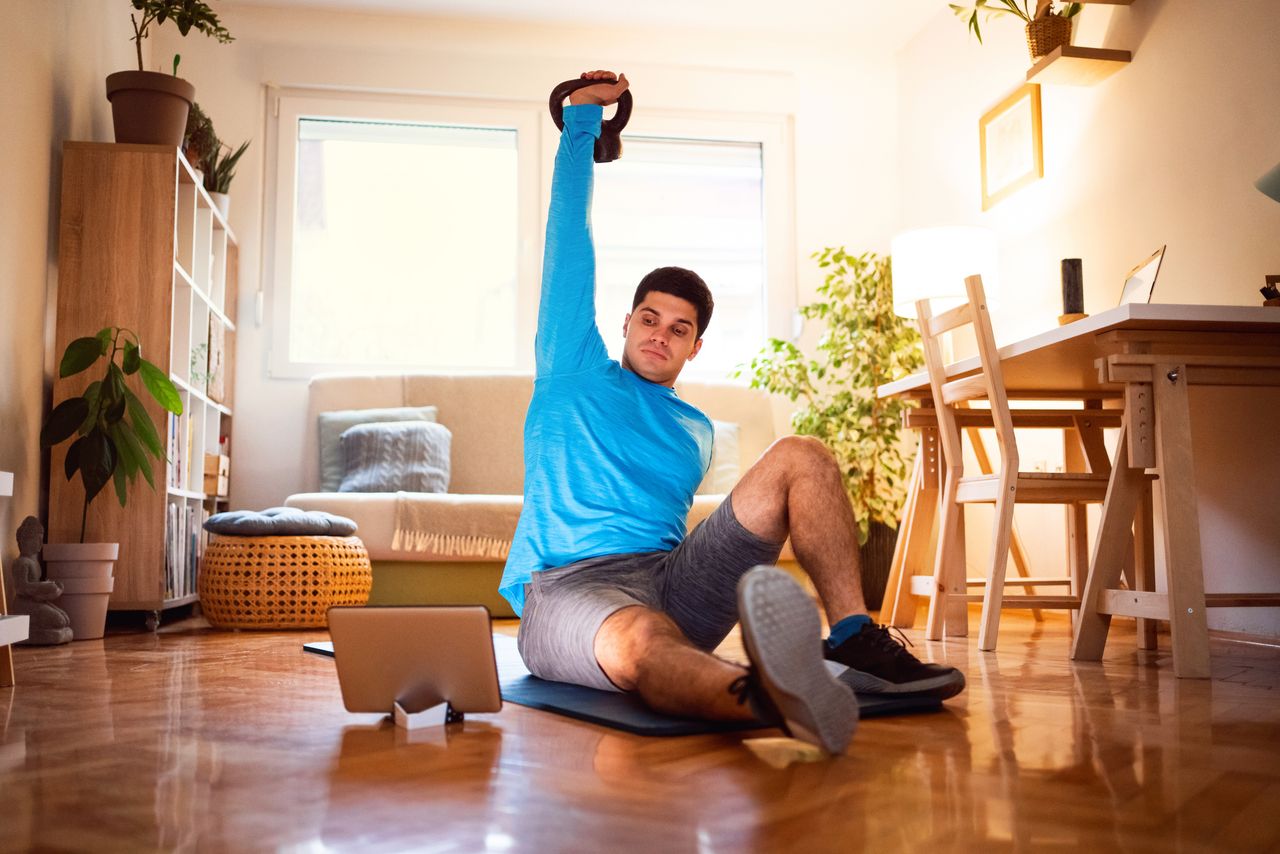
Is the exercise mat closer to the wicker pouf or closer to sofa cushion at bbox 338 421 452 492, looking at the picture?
the wicker pouf

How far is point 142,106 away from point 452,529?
5.43 ft

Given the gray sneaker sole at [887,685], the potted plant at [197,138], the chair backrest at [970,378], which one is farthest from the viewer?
the potted plant at [197,138]

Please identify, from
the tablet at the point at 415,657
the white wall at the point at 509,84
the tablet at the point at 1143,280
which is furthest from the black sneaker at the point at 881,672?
the white wall at the point at 509,84

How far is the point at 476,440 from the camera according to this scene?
4.59 metres

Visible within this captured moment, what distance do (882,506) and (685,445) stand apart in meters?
2.64

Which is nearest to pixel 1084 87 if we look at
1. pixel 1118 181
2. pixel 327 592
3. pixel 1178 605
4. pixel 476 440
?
pixel 1118 181

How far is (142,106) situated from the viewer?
3486mm

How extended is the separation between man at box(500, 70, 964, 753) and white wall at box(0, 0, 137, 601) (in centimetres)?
182

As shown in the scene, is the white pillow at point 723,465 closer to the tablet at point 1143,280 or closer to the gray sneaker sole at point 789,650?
the tablet at point 1143,280

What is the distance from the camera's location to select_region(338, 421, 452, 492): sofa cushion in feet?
13.7

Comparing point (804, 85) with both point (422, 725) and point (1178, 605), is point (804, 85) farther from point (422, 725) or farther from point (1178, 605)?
point (422, 725)

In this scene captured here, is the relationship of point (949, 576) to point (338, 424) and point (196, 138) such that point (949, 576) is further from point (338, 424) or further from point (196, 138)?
point (196, 138)

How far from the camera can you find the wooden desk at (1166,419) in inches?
85.1

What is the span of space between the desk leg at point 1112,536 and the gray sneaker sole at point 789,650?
1.39 meters
